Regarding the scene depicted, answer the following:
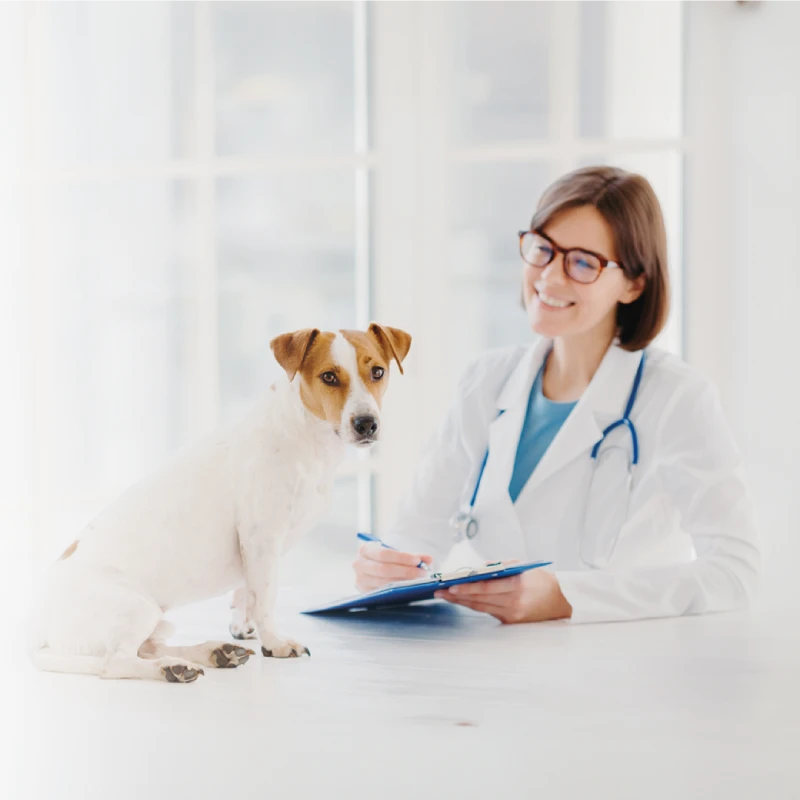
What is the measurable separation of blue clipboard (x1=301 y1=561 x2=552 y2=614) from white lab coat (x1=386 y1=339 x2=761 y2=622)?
163mm

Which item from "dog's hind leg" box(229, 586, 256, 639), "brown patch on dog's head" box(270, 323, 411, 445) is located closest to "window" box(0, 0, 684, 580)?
"dog's hind leg" box(229, 586, 256, 639)

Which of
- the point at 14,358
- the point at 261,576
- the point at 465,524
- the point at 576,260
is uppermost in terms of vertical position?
the point at 576,260

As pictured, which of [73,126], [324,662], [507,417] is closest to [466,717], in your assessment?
[324,662]

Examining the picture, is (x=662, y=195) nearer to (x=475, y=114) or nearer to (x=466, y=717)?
(x=475, y=114)

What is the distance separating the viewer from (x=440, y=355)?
213 centimetres

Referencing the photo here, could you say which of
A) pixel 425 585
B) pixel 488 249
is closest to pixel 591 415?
pixel 425 585

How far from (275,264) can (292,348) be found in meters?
1.48

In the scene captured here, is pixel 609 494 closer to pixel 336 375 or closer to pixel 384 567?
pixel 384 567

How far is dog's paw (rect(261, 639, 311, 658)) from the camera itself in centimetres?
91

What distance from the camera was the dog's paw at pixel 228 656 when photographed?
89 cm

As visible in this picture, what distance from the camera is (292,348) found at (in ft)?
2.88

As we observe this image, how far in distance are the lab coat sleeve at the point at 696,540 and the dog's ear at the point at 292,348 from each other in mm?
539

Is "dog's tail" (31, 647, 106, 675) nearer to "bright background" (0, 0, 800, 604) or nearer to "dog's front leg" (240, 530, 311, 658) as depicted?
"dog's front leg" (240, 530, 311, 658)

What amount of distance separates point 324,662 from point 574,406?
791mm
